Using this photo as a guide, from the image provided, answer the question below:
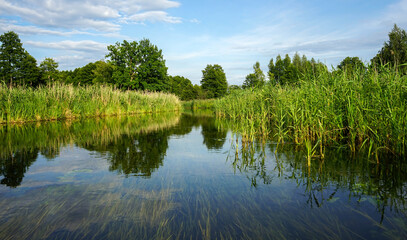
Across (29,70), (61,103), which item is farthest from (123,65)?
(61,103)

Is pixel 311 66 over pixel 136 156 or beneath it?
over

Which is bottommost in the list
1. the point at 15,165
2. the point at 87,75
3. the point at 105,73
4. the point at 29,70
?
the point at 15,165

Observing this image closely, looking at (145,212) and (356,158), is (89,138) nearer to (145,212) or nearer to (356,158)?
(145,212)

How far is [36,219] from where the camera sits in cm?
238

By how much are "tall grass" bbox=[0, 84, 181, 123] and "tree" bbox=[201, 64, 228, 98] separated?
124ft

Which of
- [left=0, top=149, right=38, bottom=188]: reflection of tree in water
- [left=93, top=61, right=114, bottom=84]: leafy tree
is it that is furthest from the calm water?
[left=93, top=61, right=114, bottom=84]: leafy tree

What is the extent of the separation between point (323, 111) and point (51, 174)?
5.44 metres

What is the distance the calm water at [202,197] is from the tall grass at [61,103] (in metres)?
7.79

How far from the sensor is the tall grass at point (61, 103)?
1123cm

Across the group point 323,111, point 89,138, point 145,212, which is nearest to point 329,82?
point 323,111

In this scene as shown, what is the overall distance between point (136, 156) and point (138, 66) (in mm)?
34952

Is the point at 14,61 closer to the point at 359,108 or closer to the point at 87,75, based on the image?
the point at 87,75

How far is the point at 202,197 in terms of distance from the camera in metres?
2.95

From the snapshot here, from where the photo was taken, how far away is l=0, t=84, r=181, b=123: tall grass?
442 inches
